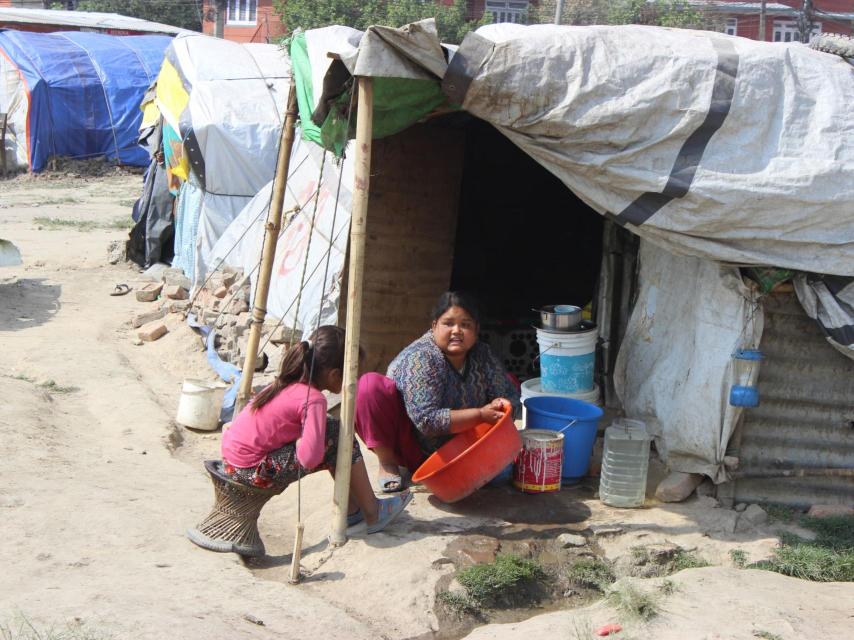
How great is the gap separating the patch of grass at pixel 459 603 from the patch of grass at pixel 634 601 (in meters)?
0.54

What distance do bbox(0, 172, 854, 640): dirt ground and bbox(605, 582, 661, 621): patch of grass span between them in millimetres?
47

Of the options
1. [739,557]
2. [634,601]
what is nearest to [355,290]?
[634,601]

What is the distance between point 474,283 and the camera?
7.81 meters

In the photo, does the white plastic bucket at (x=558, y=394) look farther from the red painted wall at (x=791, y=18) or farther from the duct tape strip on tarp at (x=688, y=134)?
the red painted wall at (x=791, y=18)

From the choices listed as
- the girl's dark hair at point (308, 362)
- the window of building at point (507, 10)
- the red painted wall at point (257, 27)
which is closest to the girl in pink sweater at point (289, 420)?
the girl's dark hair at point (308, 362)

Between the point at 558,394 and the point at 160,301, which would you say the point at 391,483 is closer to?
the point at 558,394

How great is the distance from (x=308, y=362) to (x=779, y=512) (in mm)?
2447

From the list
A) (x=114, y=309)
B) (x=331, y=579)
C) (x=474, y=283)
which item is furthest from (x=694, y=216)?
(x=114, y=309)

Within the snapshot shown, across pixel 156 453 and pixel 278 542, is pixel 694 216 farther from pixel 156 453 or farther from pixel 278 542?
pixel 156 453

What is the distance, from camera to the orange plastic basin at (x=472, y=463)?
4.40 meters

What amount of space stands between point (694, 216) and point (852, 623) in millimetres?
1808

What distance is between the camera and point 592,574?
4234 mm

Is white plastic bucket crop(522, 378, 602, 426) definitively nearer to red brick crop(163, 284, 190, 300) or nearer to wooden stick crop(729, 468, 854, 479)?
wooden stick crop(729, 468, 854, 479)

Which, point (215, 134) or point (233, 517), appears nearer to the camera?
point (233, 517)
